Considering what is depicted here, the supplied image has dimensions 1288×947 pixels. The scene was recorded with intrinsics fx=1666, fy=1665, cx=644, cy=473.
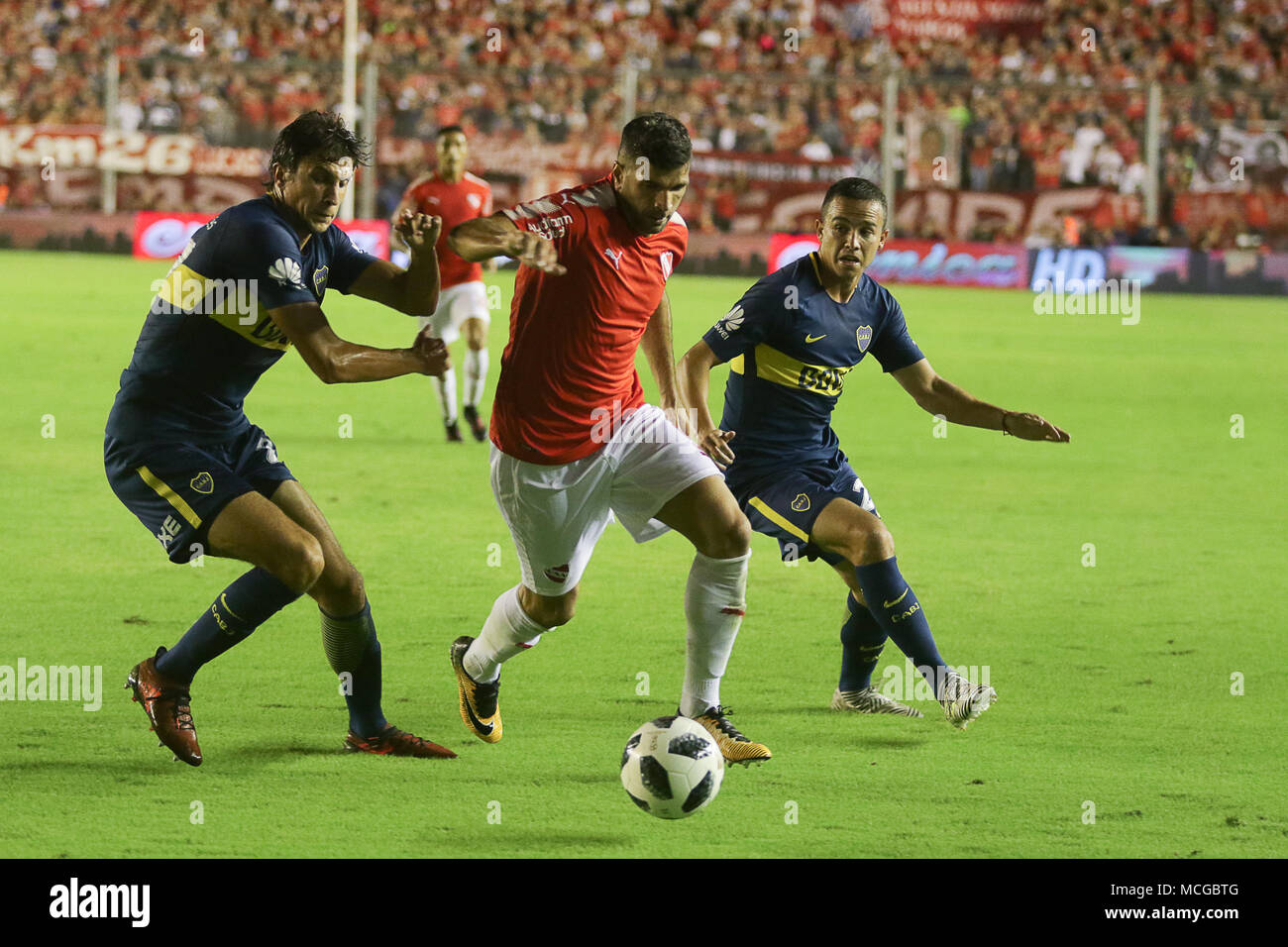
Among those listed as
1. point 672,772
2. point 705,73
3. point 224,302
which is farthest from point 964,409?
point 705,73

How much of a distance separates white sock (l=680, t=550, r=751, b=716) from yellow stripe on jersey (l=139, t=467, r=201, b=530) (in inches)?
61.1

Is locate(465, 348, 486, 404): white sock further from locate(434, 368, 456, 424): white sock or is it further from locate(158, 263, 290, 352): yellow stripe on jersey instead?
locate(158, 263, 290, 352): yellow stripe on jersey

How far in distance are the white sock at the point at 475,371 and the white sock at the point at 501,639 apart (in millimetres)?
6791

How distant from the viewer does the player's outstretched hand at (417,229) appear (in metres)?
4.93

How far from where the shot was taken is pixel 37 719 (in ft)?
18.4

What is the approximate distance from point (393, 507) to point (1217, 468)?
6001 mm

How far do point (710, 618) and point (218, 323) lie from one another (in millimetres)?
1803

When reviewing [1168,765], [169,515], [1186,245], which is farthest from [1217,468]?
[1186,245]

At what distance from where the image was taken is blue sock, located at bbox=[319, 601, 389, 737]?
5.28m

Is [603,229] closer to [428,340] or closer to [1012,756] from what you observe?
[428,340]

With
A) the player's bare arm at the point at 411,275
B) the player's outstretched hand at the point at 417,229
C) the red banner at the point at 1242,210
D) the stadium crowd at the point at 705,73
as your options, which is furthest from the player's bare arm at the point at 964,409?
the red banner at the point at 1242,210

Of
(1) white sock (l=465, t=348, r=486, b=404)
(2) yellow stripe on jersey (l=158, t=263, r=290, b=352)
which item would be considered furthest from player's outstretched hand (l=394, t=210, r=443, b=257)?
(1) white sock (l=465, t=348, r=486, b=404)

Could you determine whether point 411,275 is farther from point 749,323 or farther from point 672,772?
point 672,772

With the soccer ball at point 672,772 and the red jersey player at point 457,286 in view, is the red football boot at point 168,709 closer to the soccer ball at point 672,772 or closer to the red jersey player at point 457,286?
the soccer ball at point 672,772
